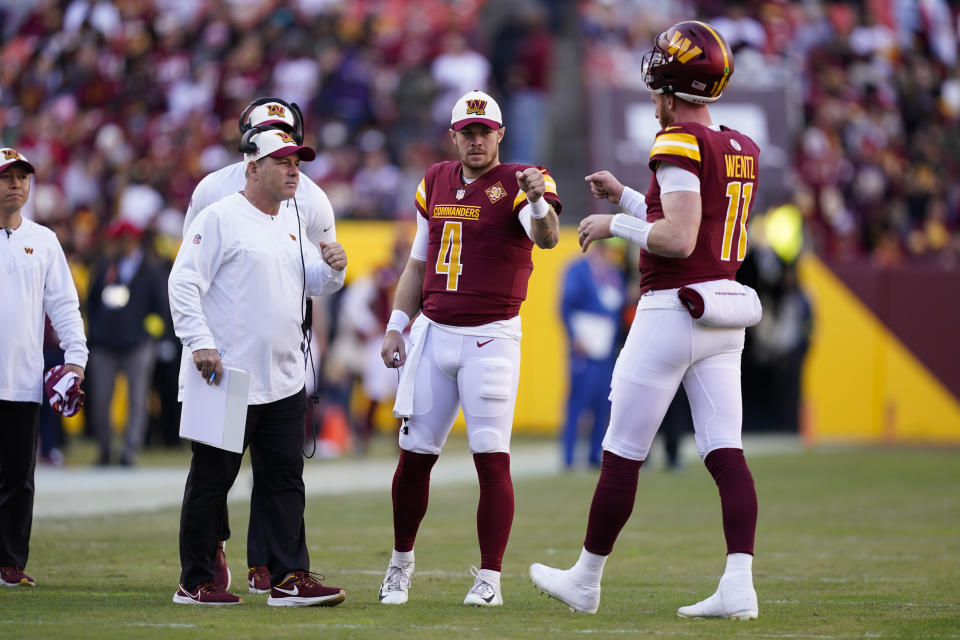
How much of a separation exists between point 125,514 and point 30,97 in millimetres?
13501

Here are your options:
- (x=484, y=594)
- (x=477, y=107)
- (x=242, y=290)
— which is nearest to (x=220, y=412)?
(x=242, y=290)

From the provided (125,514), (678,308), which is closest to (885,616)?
Result: (678,308)

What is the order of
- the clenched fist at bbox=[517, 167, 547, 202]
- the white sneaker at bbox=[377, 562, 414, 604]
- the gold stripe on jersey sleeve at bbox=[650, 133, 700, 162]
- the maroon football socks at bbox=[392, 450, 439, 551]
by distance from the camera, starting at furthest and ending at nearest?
the maroon football socks at bbox=[392, 450, 439, 551] < the white sneaker at bbox=[377, 562, 414, 604] < the clenched fist at bbox=[517, 167, 547, 202] < the gold stripe on jersey sleeve at bbox=[650, 133, 700, 162]

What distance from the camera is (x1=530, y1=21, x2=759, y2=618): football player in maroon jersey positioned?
257 inches

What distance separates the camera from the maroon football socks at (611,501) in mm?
6660

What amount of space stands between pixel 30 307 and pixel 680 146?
3401 mm

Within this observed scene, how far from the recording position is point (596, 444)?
52.6 ft

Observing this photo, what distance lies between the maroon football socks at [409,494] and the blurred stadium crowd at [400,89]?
12946mm

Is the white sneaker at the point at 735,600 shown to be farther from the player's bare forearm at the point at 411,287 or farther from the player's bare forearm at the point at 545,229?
the player's bare forearm at the point at 411,287

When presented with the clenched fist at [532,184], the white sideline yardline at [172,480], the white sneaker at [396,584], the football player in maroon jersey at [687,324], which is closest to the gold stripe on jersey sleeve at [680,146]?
the football player in maroon jersey at [687,324]

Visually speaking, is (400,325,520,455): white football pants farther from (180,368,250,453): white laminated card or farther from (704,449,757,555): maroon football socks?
(704,449,757,555): maroon football socks

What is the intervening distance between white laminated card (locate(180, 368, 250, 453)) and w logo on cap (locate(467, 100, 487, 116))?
155 centimetres

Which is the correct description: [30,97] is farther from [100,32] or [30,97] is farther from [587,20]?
[587,20]

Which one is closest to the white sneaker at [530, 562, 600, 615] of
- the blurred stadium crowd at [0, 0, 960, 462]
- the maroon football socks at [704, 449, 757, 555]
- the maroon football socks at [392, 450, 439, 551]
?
the maroon football socks at [704, 449, 757, 555]
